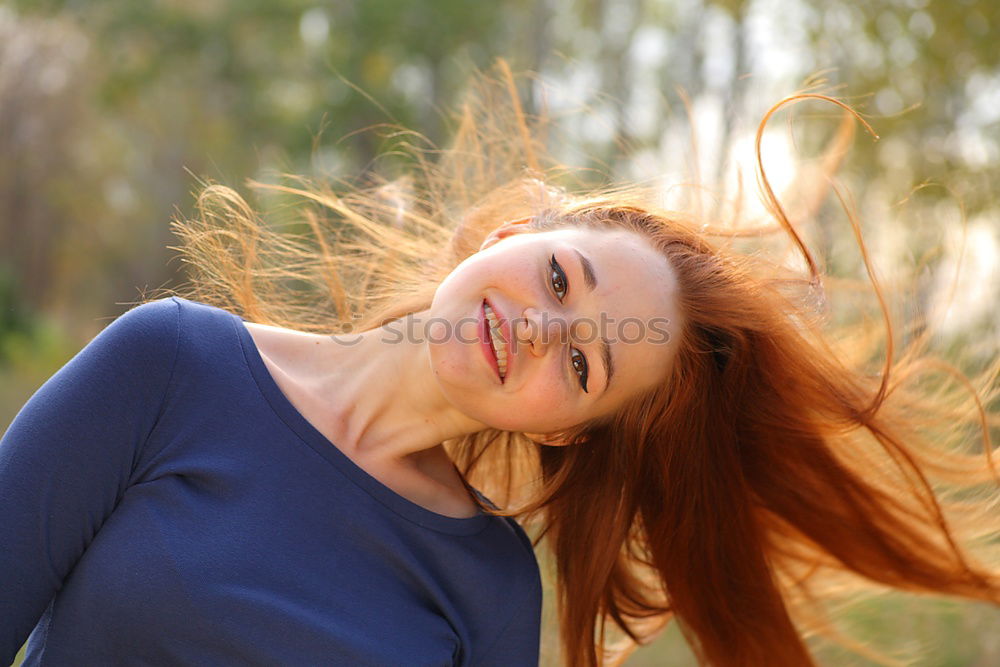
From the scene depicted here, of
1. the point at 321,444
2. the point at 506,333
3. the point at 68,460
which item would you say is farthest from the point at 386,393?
the point at 68,460

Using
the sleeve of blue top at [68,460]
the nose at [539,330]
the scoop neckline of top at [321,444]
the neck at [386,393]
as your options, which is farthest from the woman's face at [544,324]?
the sleeve of blue top at [68,460]

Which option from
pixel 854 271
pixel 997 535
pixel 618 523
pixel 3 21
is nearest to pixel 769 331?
pixel 618 523

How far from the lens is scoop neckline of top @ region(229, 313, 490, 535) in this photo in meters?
2.27

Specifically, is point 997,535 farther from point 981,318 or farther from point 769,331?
point 981,318

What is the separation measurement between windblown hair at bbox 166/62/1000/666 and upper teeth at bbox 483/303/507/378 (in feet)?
1.53

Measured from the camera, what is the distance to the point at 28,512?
1960 mm

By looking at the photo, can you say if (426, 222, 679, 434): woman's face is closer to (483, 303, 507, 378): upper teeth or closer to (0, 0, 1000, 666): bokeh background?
(483, 303, 507, 378): upper teeth

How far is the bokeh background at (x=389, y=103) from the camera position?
7.56m

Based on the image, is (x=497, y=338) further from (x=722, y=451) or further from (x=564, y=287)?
(x=722, y=451)

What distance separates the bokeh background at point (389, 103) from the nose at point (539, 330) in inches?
45.5

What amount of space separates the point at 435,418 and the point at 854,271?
14.2ft

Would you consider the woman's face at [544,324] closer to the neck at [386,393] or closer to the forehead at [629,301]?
the forehead at [629,301]

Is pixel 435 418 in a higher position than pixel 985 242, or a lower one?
higher

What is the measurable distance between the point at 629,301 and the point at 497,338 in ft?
1.13
